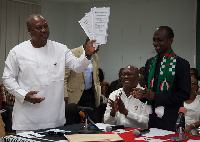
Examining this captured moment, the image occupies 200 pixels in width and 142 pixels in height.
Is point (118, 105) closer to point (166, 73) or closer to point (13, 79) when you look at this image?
point (166, 73)

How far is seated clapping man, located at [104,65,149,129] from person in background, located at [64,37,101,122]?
807mm

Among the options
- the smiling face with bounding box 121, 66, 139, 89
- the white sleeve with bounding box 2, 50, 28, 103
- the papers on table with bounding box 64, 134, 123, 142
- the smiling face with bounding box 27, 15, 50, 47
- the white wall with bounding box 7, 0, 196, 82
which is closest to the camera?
the papers on table with bounding box 64, 134, 123, 142

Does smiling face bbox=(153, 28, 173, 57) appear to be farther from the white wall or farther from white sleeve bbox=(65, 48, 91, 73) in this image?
the white wall

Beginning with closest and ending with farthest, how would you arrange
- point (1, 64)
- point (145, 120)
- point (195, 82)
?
point (145, 120) → point (195, 82) → point (1, 64)

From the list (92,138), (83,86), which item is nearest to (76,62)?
(92,138)

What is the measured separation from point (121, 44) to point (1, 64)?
342cm

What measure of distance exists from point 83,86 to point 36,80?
1525mm

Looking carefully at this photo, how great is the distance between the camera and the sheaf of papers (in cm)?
262

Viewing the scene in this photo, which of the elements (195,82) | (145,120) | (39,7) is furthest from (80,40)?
(145,120)

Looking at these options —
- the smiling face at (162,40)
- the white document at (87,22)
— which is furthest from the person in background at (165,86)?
the white document at (87,22)

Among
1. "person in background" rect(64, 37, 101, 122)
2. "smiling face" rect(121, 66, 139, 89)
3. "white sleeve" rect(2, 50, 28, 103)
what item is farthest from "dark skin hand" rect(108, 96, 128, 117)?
"person in background" rect(64, 37, 101, 122)

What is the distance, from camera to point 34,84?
2730 millimetres

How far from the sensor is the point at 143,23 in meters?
8.55

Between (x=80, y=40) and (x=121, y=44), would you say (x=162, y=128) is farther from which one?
(x=80, y=40)
